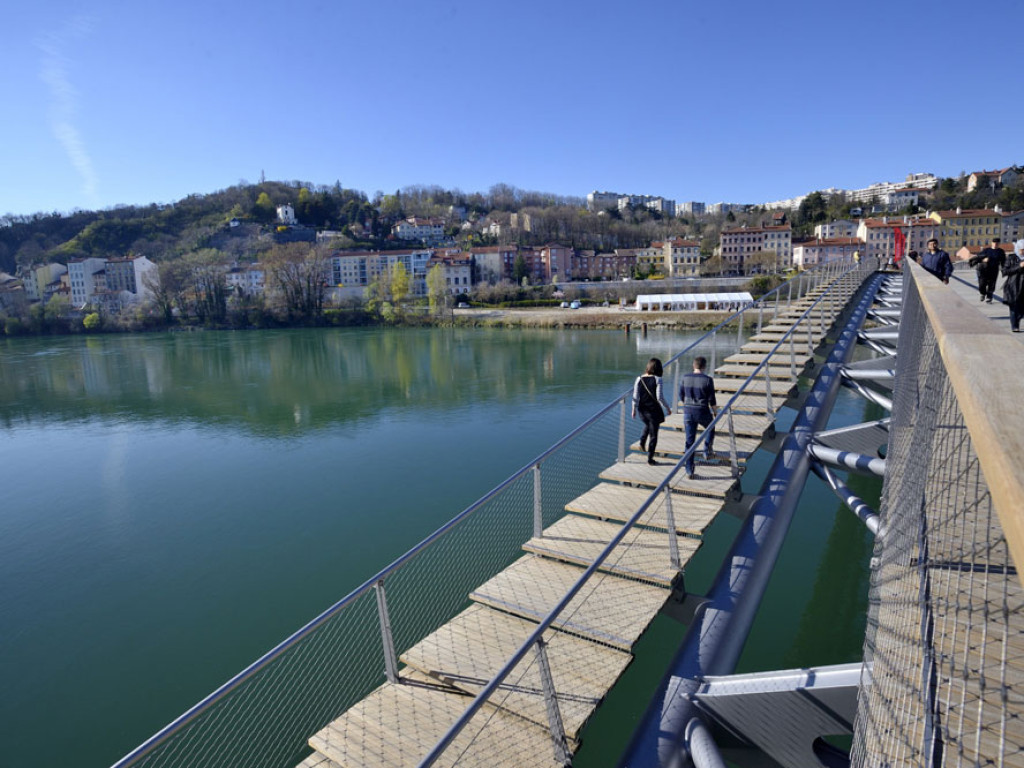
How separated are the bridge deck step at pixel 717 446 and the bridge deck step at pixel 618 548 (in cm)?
168

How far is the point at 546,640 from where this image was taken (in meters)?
4.04

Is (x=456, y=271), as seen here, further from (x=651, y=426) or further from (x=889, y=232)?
(x=651, y=426)

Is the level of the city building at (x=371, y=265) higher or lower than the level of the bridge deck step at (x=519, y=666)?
higher

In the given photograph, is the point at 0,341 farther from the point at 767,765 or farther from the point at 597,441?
the point at 767,765

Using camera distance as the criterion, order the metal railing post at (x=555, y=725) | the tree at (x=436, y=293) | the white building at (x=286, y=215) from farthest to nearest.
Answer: the white building at (x=286, y=215), the tree at (x=436, y=293), the metal railing post at (x=555, y=725)

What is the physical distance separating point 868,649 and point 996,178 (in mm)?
136833

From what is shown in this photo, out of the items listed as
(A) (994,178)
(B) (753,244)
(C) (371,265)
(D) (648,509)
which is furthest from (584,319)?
(A) (994,178)

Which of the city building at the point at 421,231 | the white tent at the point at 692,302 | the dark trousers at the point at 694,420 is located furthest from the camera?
the city building at the point at 421,231

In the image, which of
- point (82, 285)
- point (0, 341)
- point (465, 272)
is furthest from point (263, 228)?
point (0, 341)

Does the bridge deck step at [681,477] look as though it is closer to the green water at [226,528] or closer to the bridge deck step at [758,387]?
the bridge deck step at [758,387]

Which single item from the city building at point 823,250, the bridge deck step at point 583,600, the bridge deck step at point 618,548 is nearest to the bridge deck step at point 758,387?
the bridge deck step at point 618,548

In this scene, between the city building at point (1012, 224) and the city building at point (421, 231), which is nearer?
the city building at point (1012, 224)

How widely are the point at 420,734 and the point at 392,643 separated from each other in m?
0.52

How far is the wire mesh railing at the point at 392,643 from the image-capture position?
3.58 m
